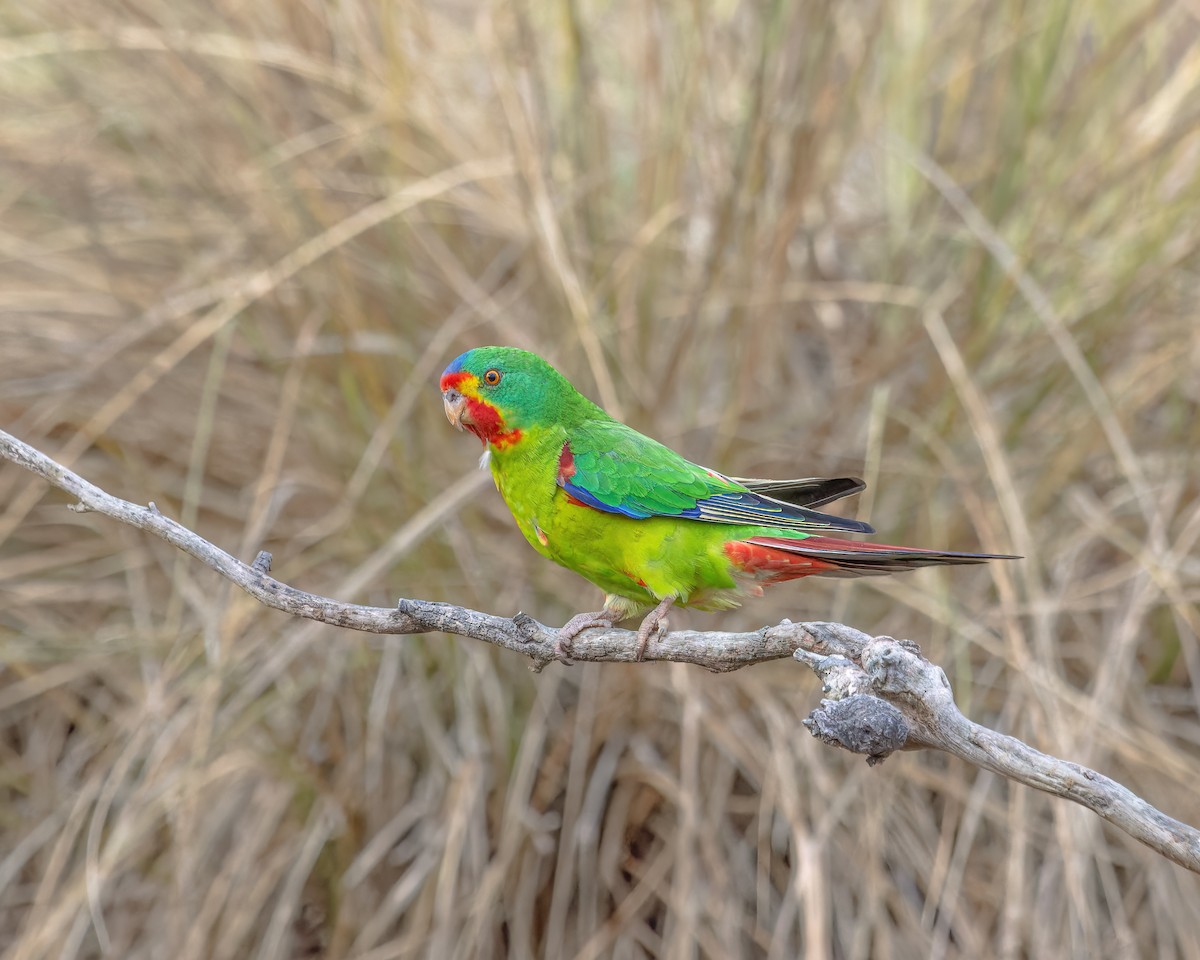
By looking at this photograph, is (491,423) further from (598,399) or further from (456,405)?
(598,399)

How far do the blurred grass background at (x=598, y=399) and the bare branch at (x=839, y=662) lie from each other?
1.35 meters

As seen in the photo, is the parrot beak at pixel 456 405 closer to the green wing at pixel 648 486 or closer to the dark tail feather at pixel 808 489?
the green wing at pixel 648 486

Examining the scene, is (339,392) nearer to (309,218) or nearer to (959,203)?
(309,218)

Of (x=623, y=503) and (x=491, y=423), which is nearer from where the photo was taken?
(x=623, y=503)

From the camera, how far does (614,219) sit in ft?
13.9

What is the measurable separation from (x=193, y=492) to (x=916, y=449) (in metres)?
2.29

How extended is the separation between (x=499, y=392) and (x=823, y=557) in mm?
727

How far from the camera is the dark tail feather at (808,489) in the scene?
1.91 m

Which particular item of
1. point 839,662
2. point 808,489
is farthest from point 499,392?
point 839,662

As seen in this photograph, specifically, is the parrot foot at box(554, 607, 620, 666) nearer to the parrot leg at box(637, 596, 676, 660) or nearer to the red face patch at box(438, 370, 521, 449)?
the parrot leg at box(637, 596, 676, 660)

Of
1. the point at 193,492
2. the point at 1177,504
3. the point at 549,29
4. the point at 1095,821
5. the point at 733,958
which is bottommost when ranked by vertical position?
the point at 733,958

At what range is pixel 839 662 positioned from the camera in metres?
1.50

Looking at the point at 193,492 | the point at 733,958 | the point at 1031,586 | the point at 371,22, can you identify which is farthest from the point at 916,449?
the point at 371,22

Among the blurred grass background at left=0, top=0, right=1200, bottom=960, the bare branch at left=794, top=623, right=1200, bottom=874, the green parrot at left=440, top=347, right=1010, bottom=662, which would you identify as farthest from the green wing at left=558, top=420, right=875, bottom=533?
A: the blurred grass background at left=0, top=0, right=1200, bottom=960
